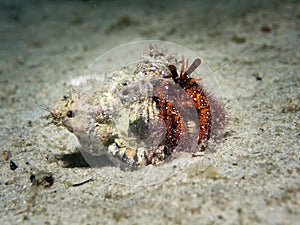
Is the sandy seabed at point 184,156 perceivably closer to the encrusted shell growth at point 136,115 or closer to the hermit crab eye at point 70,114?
the encrusted shell growth at point 136,115

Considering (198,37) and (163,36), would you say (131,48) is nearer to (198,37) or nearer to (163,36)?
(163,36)

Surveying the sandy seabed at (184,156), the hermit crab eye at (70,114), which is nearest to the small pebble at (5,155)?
the sandy seabed at (184,156)

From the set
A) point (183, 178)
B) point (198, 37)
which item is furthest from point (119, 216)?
point (198, 37)

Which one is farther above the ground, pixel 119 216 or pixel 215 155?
pixel 215 155

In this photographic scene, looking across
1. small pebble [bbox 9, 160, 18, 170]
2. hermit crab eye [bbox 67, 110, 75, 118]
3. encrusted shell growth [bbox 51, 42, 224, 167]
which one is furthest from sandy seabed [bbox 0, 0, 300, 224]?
hermit crab eye [bbox 67, 110, 75, 118]

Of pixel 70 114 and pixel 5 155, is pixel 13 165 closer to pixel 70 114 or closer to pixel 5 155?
pixel 5 155

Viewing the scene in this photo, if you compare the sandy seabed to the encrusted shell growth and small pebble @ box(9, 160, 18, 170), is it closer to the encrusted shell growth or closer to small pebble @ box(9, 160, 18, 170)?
small pebble @ box(9, 160, 18, 170)
